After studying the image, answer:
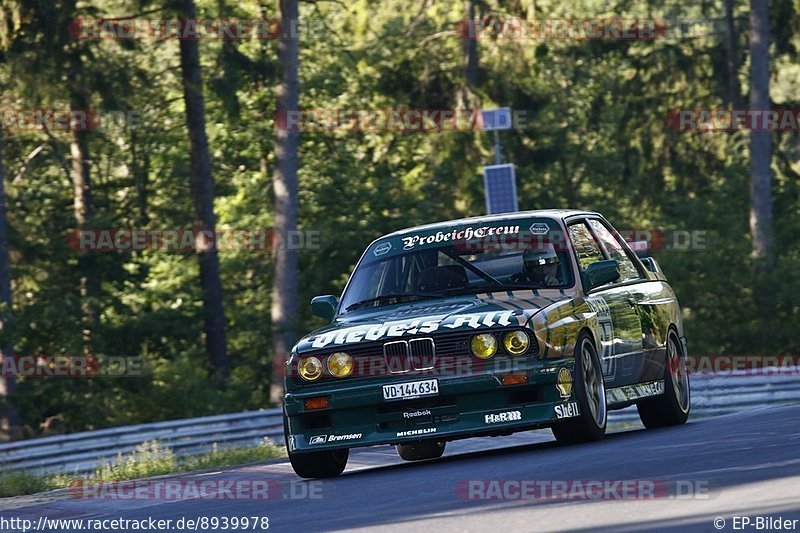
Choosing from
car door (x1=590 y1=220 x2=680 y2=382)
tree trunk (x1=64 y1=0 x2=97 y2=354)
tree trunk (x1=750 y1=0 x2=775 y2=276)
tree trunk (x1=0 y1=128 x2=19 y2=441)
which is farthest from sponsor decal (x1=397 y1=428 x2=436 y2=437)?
tree trunk (x1=750 y1=0 x2=775 y2=276)

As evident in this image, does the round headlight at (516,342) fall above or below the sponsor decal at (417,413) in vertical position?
above

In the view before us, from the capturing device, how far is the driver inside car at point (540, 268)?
1195cm

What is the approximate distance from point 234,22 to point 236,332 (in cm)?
816

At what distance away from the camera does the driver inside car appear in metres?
11.9

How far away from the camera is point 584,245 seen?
12641 millimetres

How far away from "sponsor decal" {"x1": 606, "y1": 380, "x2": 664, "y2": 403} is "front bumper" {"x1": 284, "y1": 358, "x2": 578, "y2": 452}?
112cm

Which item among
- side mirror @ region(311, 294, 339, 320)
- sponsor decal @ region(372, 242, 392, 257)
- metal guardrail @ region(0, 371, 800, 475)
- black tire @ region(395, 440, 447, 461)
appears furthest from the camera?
metal guardrail @ region(0, 371, 800, 475)

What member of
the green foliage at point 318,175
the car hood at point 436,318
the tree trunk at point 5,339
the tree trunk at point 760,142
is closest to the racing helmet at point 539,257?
the car hood at point 436,318

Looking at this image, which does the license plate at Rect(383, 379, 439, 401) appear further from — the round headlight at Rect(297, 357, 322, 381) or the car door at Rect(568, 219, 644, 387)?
the car door at Rect(568, 219, 644, 387)

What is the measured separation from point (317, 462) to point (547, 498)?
10.2 feet

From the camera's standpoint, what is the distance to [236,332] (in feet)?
125

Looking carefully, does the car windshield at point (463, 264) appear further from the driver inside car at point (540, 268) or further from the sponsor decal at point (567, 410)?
the sponsor decal at point (567, 410)

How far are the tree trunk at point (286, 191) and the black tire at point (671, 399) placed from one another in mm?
15355

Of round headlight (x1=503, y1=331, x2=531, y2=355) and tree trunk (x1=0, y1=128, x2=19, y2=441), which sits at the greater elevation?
round headlight (x1=503, y1=331, x2=531, y2=355)
